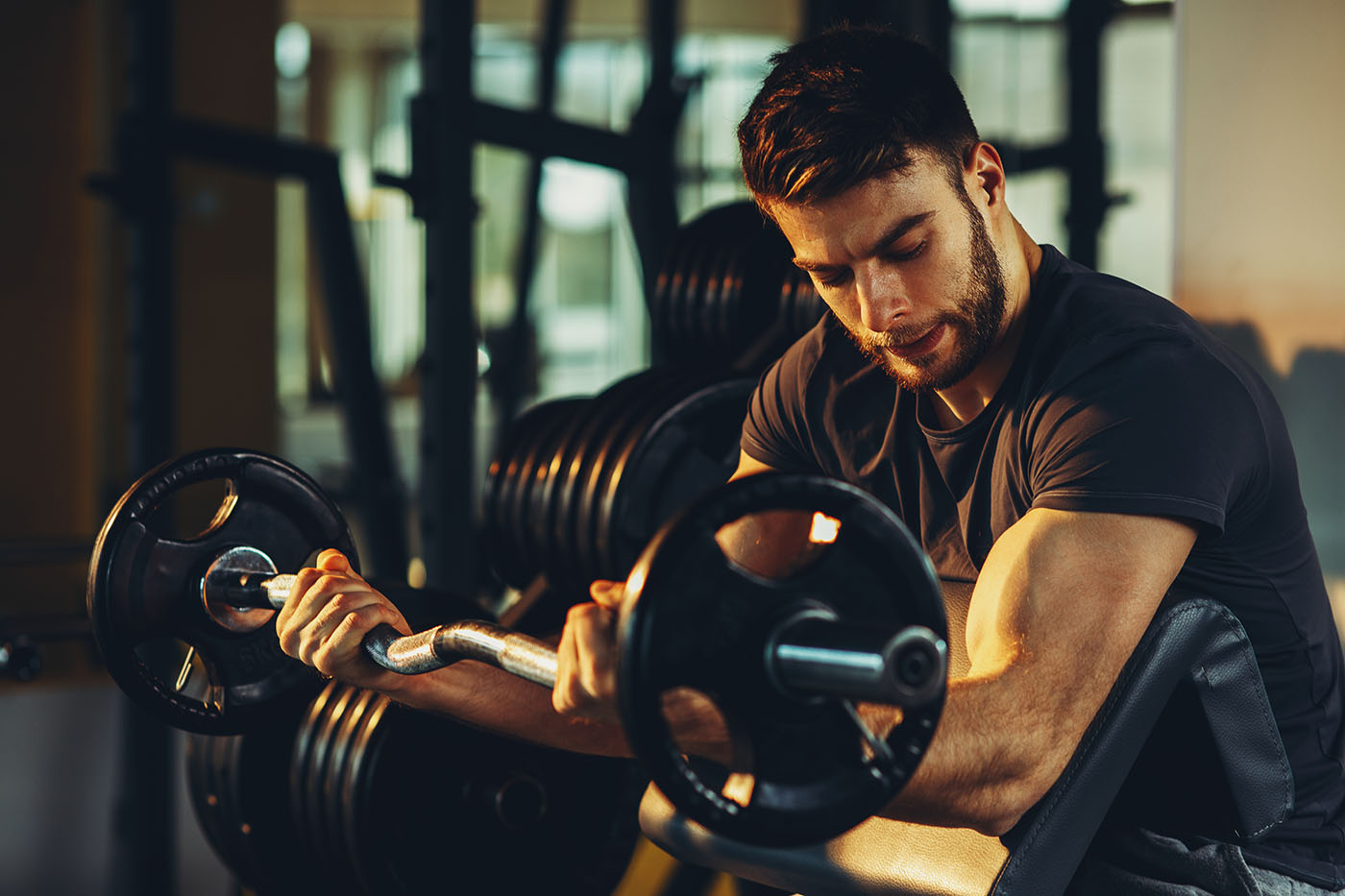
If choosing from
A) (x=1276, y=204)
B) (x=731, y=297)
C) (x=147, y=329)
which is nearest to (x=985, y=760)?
(x=1276, y=204)

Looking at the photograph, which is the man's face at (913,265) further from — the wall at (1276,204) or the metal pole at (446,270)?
the metal pole at (446,270)

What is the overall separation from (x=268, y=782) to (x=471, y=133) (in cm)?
110

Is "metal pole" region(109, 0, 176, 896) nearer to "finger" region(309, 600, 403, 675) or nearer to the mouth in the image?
"finger" region(309, 600, 403, 675)

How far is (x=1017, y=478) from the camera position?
4.02 feet

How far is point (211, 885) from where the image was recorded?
3.42 metres

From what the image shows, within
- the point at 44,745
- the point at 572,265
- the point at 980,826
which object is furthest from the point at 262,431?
the point at 572,265

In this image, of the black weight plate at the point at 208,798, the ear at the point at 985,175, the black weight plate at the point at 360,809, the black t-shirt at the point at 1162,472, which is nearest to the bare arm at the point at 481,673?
the black t-shirt at the point at 1162,472

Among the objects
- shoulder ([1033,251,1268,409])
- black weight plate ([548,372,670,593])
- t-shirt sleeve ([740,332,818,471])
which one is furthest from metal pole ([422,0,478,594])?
shoulder ([1033,251,1268,409])

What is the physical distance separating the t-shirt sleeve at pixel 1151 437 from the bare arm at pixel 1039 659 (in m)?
0.02

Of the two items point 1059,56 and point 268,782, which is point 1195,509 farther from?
point 1059,56

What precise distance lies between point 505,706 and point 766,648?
0.53 m

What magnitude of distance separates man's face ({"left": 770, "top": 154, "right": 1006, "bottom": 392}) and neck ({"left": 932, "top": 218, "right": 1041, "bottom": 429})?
0.8 inches

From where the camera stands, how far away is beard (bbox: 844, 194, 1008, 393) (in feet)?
4.12

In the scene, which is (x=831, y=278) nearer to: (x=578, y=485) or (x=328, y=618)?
(x=328, y=618)
